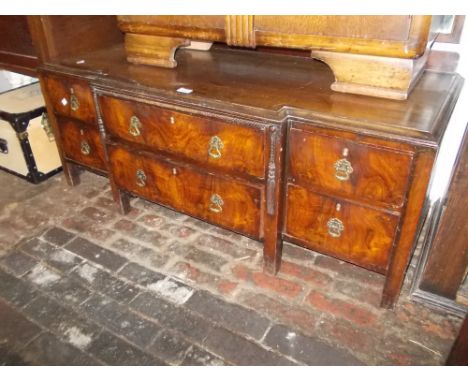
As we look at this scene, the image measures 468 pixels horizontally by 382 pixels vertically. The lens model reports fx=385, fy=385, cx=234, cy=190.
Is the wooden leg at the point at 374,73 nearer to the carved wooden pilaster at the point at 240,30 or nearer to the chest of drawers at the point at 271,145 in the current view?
the chest of drawers at the point at 271,145

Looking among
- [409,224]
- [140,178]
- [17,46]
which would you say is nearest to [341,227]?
[409,224]

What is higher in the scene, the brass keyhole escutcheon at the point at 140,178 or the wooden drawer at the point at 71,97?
the wooden drawer at the point at 71,97

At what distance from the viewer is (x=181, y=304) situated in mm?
2090

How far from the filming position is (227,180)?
205cm

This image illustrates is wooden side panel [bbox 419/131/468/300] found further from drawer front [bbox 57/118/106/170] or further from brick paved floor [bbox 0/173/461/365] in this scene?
drawer front [bbox 57/118/106/170]

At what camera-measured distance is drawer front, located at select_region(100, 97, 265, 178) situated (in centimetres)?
188

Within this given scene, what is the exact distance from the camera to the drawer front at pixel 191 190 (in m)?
2.08

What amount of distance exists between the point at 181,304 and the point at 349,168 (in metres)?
A: 1.14

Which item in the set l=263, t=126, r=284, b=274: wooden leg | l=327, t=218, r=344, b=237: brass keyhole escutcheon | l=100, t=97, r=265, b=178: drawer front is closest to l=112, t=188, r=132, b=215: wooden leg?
l=100, t=97, r=265, b=178: drawer front

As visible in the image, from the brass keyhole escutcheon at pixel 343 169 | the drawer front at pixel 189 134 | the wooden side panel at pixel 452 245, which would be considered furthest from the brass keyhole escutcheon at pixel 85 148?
the wooden side panel at pixel 452 245

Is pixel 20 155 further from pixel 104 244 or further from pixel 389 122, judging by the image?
pixel 389 122

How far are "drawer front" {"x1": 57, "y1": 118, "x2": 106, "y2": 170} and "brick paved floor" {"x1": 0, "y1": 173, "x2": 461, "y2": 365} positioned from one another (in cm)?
41

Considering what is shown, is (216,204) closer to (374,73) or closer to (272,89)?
(272,89)

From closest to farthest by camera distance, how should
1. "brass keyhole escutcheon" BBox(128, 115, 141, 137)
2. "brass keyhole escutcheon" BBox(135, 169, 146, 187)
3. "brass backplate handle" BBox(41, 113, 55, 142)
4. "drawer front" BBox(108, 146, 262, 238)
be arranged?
"drawer front" BBox(108, 146, 262, 238), "brass keyhole escutcheon" BBox(128, 115, 141, 137), "brass keyhole escutcheon" BBox(135, 169, 146, 187), "brass backplate handle" BBox(41, 113, 55, 142)
